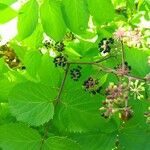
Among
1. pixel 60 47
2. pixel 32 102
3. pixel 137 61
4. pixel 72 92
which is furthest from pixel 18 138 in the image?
pixel 137 61

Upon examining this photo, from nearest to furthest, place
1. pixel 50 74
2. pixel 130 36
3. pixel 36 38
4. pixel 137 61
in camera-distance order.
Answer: pixel 130 36
pixel 137 61
pixel 50 74
pixel 36 38

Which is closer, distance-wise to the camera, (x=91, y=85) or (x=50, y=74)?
(x=91, y=85)

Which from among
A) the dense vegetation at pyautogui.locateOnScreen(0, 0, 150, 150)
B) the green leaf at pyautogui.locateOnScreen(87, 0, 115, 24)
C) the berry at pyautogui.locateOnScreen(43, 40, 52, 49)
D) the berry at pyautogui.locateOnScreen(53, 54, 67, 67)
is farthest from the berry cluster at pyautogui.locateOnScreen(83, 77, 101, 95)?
the berry at pyautogui.locateOnScreen(43, 40, 52, 49)

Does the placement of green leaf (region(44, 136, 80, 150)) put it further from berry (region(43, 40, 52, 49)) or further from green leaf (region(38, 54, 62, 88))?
berry (region(43, 40, 52, 49))

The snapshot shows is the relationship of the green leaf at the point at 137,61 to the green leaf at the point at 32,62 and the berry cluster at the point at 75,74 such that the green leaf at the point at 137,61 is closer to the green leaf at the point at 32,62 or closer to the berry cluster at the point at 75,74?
the berry cluster at the point at 75,74

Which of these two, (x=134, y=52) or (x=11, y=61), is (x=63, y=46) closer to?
(x=134, y=52)

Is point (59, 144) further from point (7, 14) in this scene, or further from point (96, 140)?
point (7, 14)

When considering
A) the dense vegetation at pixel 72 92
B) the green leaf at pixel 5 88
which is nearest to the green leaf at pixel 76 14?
the dense vegetation at pixel 72 92

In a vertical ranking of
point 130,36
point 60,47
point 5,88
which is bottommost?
point 5,88
